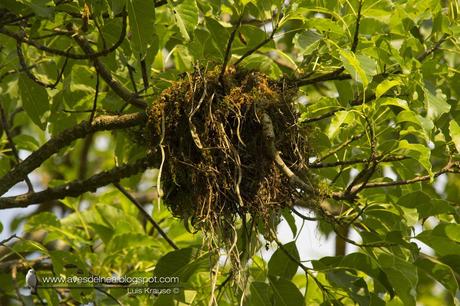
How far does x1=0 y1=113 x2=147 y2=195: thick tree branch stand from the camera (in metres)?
3.04

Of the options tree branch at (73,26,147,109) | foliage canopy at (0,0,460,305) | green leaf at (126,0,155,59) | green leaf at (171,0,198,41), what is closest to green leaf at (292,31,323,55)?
foliage canopy at (0,0,460,305)

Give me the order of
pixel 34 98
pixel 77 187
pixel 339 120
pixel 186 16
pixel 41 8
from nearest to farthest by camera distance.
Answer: pixel 41 8 → pixel 339 120 → pixel 186 16 → pixel 34 98 → pixel 77 187

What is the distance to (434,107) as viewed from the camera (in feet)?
8.70

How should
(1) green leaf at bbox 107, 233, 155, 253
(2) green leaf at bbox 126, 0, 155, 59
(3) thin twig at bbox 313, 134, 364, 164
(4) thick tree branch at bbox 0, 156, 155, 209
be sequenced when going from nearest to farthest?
1. (2) green leaf at bbox 126, 0, 155, 59
2. (3) thin twig at bbox 313, 134, 364, 164
3. (4) thick tree branch at bbox 0, 156, 155, 209
4. (1) green leaf at bbox 107, 233, 155, 253

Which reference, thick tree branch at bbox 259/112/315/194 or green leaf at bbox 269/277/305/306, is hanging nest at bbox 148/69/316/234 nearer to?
thick tree branch at bbox 259/112/315/194

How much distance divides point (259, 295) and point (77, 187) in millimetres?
959

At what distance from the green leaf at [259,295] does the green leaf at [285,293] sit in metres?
0.04

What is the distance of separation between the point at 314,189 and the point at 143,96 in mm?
714

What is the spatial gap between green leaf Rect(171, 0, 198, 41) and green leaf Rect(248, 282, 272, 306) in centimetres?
85

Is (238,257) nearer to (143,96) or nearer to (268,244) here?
(268,244)

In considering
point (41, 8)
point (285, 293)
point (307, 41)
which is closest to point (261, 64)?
point (307, 41)

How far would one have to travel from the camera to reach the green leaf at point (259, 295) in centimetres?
278

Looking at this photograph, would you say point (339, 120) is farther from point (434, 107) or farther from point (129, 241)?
point (129, 241)

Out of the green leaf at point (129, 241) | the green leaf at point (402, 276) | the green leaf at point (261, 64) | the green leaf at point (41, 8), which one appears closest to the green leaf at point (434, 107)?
the green leaf at point (402, 276)
